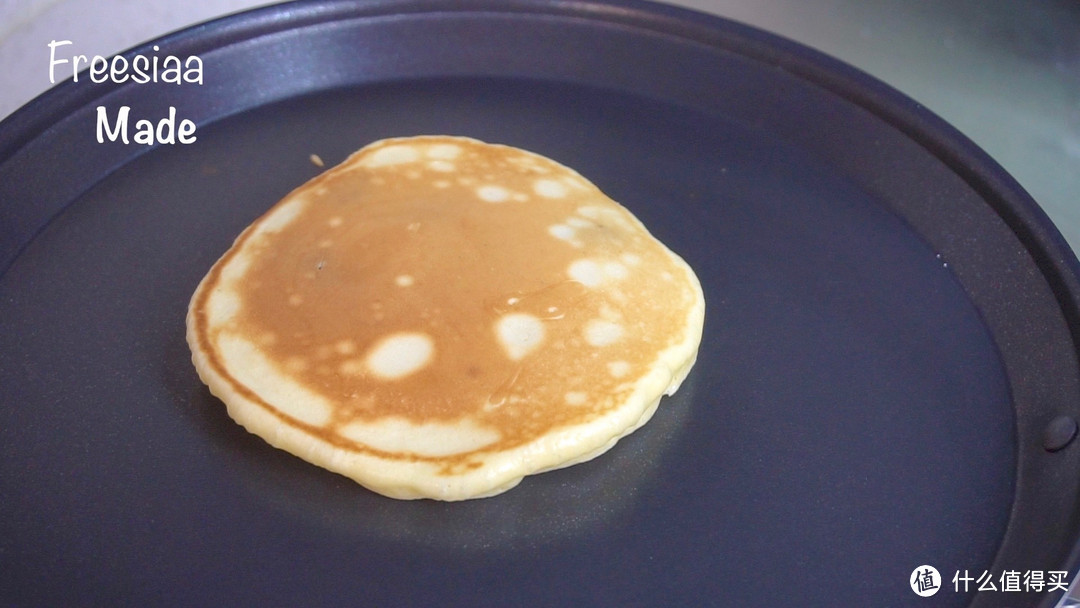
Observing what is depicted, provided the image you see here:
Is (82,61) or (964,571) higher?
(82,61)

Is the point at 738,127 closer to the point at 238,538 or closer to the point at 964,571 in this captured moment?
the point at 964,571

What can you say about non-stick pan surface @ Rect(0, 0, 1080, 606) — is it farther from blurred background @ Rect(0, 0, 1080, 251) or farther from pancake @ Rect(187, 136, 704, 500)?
blurred background @ Rect(0, 0, 1080, 251)

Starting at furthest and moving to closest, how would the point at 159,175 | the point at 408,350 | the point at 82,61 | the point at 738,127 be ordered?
the point at 82,61, the point at 738,127, the point at 159,175, the point at 408,350

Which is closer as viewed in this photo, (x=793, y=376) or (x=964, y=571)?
(x=964, y=571)

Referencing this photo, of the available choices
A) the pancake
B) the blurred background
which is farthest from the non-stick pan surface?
the blurred background

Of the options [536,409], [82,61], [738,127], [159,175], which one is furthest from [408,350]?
[82,61]

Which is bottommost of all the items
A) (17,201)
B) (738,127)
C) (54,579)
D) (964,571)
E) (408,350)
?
(54,579)
